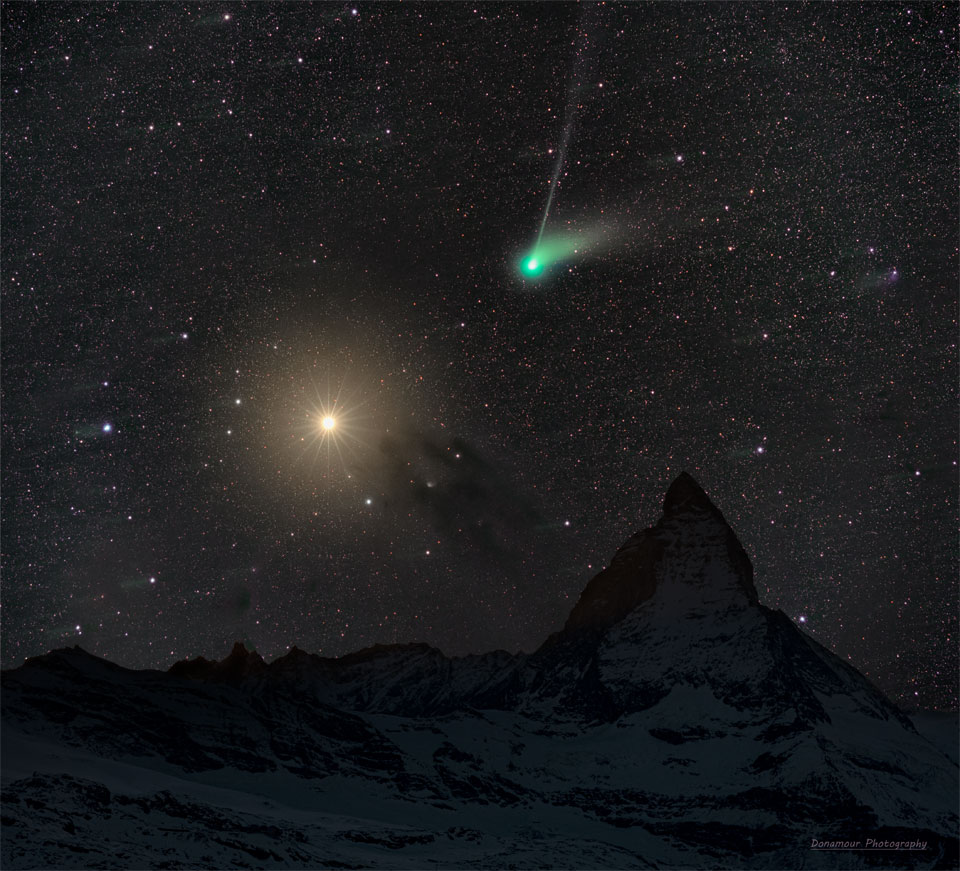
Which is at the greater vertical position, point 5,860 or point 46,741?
point 46,741

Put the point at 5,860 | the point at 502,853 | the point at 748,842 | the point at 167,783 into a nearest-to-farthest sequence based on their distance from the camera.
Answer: the point at 5,860 → the point at 502,853 → the point at 167,783 → the point at 748,842

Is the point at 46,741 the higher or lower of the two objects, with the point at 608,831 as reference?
higher

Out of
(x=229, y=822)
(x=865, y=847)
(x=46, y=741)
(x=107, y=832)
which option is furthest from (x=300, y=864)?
(x=865, y=847)

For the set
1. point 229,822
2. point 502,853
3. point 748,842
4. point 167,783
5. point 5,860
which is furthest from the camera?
point 748,842

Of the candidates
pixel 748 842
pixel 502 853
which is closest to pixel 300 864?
pixel 502 853

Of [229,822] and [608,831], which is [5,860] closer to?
[229,822]

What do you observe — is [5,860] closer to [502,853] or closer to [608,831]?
[502,853]

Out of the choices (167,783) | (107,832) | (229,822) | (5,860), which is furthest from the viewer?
(167,783)

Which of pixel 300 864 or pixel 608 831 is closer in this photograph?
pixel 300 864

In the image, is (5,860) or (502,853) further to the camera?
(502,853)
